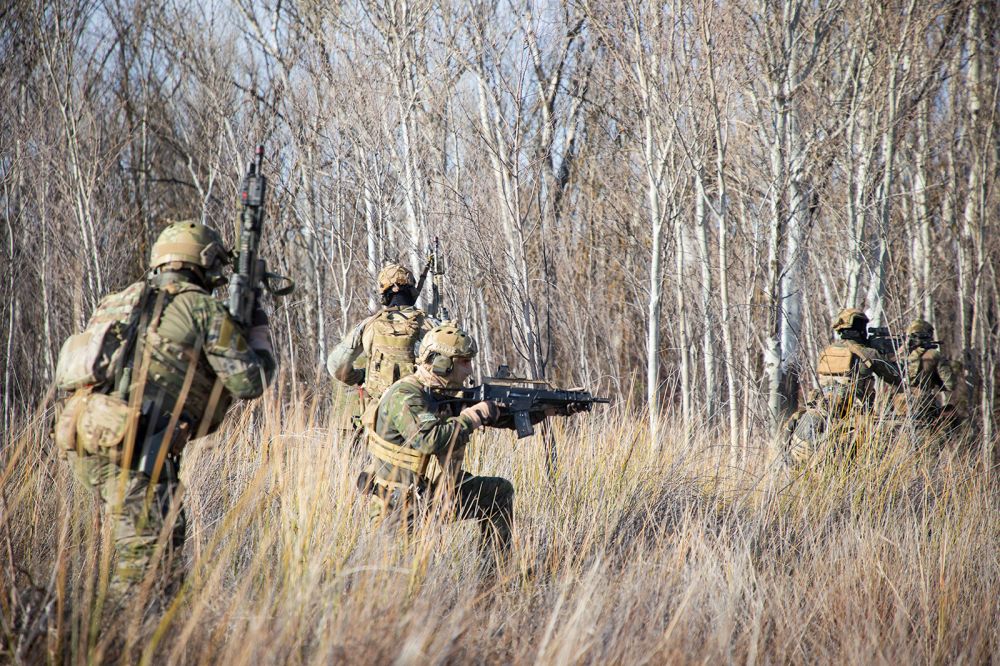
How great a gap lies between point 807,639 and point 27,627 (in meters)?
2.73

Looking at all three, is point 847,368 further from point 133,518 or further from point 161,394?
point 133,518

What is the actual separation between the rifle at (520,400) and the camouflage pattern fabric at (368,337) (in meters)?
1.50

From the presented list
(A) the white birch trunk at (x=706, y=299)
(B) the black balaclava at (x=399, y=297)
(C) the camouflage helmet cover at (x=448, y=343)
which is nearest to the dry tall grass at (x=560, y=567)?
(C) the camouflage helmet cover at (x=448, y=343)

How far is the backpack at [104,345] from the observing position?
9.11ft

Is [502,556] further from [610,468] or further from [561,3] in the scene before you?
[561,3]

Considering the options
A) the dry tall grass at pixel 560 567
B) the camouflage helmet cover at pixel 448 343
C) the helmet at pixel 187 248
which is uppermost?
the helmet at pixel 187 248

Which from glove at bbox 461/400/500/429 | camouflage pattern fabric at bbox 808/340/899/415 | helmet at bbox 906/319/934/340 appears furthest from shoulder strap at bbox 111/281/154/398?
helmet at bbox 906/319/934/340

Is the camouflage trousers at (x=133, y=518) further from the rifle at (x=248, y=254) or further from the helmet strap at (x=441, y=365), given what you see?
the helmet strap at (x=441, y=365)

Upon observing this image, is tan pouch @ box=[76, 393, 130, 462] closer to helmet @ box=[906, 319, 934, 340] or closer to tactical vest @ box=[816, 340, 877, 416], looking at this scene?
tactical vest @ box=[816, 340, 877, 416]

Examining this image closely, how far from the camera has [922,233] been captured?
361 inches

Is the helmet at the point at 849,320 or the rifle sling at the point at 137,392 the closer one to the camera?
the rifle sling at the point at 137,392

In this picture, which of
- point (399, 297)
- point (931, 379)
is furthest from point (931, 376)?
point (399, 297)

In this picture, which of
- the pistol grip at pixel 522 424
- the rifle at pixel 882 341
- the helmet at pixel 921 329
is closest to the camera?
the pistol grip at pixel 522 424

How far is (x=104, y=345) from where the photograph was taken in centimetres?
279
